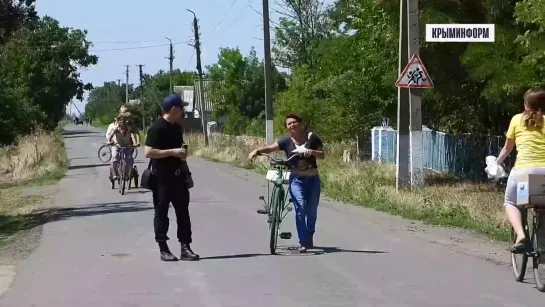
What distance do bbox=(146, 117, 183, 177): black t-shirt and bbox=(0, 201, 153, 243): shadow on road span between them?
5885 millimetres

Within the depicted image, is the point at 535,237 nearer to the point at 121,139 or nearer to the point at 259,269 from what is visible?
the point at 259,269

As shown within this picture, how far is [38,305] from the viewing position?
8492mm

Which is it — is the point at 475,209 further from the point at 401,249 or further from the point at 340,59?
the point at 340,59

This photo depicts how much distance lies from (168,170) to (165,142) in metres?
0.33

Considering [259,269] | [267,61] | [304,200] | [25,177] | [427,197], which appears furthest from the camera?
[267,61]

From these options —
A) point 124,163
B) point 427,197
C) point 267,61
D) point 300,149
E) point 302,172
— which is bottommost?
point 427,197

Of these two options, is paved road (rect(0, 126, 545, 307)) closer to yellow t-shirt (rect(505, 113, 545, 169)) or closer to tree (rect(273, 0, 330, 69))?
yellow t-shirt (rect(505, 113, 545, 169))

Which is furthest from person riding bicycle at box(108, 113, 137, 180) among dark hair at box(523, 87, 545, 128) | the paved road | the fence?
dark hair at box(523, 87, 545, 128)

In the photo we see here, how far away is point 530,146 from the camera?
922cm

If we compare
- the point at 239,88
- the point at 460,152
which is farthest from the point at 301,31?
the point at 460,152

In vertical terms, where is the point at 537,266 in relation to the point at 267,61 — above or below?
below

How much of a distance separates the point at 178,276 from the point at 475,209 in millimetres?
8255

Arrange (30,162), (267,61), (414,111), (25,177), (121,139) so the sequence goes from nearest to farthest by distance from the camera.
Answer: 1. (414,111)
2. (121,139)
3. (25,177)
4. (267,61)
5. (30,162)

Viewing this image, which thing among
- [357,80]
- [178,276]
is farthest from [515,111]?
[178,276]
